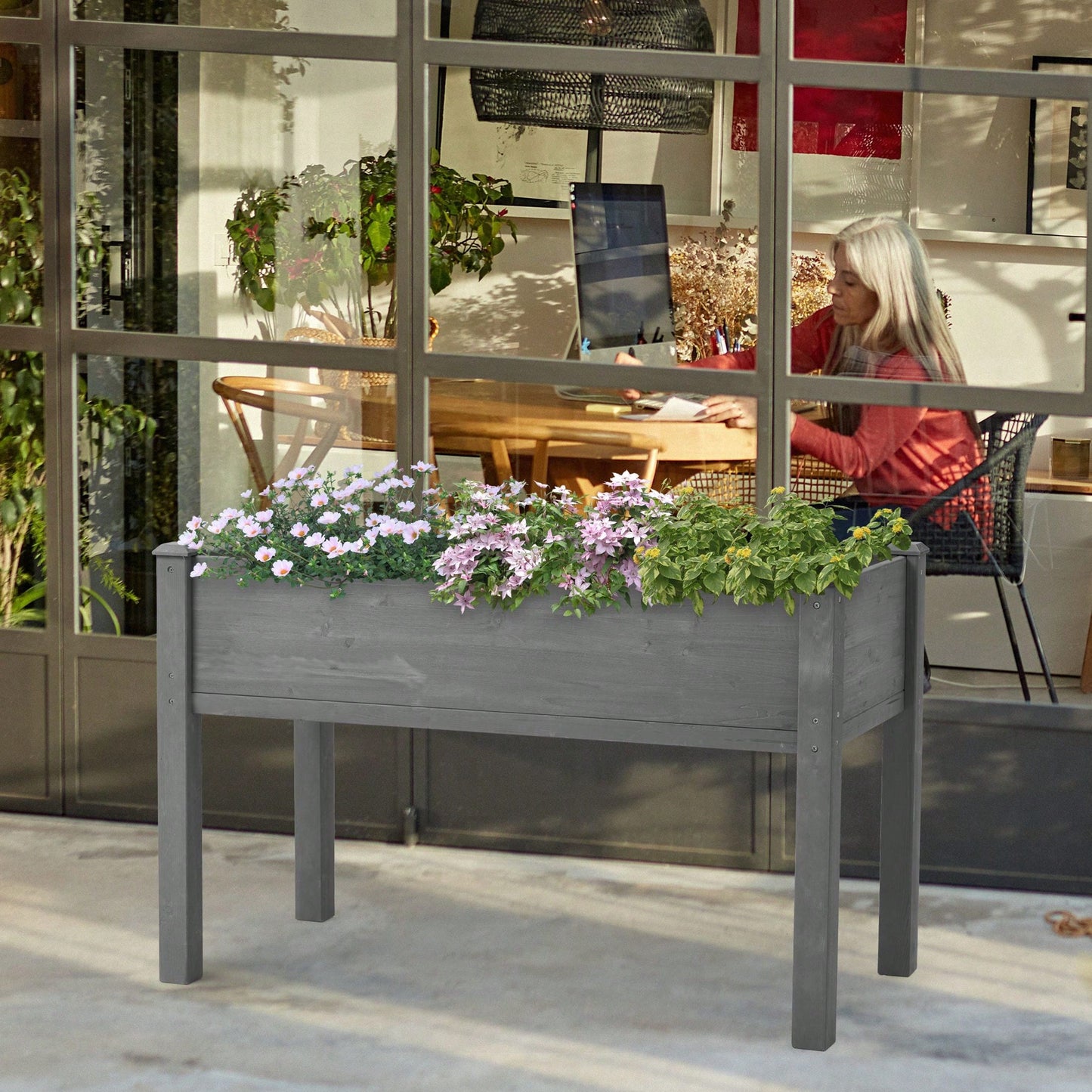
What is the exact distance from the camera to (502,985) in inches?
132

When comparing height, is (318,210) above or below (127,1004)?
above

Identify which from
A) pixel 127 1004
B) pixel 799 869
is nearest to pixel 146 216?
pixel 127 1004

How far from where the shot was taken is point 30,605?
15.0ft

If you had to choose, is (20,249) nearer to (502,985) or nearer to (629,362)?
(629,362)

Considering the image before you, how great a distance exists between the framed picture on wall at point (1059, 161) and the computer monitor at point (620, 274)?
2.83 feet

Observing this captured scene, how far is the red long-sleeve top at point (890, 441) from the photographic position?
3.97m

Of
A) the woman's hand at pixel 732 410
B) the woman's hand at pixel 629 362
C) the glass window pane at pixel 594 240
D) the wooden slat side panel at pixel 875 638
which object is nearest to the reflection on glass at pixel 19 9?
the glass window pane at pixel 594 240

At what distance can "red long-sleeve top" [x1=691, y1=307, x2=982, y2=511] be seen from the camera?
3.97 m

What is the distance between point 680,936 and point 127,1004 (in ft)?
3.85

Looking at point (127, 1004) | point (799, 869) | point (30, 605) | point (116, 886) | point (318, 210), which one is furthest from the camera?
point (30, 605)

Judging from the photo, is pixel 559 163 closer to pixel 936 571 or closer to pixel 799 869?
pixel 936 571

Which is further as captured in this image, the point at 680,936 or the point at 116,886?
the point at 116,886

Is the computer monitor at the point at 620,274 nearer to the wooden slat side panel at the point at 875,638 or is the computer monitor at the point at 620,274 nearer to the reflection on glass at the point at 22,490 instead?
the wooden slat side panel at the point at 875,638

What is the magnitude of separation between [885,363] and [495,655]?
4.61 feet
